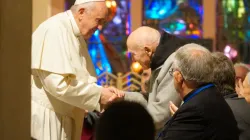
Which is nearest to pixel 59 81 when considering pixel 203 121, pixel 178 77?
pixel 178 77

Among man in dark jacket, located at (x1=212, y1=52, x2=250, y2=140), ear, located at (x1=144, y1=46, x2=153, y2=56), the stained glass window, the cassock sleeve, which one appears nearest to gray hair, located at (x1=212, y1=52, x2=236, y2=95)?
man in dark jacket, located at (x1=212, y1=52, x2=250, y2=140)

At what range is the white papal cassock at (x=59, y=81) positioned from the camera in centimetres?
439

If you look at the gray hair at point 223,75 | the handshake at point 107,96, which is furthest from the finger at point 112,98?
the gray hair at point 223,75

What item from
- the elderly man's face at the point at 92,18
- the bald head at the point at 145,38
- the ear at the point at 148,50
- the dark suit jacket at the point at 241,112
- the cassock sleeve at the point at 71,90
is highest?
the elderly man's face at the point at 92,18

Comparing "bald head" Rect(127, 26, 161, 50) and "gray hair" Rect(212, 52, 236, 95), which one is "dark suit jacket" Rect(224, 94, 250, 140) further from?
"bald head" Rect(127, 26, 161, 50)

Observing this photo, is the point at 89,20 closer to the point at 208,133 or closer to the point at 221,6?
the point at 208,133

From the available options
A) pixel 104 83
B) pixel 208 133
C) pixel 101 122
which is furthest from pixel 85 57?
pixel 104 83

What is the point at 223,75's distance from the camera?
4.26m

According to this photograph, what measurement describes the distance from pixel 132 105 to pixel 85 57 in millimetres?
2399

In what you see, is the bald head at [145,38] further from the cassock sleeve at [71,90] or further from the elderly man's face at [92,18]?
the cassock sleeve at [71,90]

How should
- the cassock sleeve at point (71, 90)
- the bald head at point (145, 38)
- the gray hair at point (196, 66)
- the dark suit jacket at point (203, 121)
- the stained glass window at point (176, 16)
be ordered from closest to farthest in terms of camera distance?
the dark suit jacket at point (203, 121) → the gray hair at point (196, 66) → the cassock sleeve at point (71, 90) → the bald head at point (145, 38) → the stained glass window at point (176, 16)

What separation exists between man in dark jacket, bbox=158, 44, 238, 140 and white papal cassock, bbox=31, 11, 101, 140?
843 millimetres

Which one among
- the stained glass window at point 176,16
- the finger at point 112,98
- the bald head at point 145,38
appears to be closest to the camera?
the finger at point 112,98

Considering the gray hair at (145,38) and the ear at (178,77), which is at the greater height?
the gray hair at (145,38)
